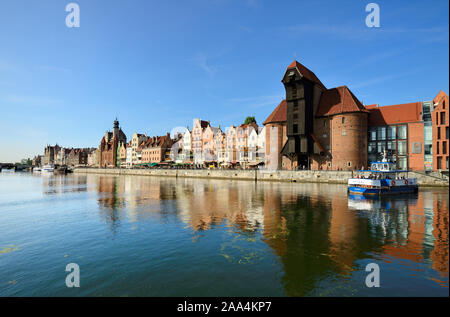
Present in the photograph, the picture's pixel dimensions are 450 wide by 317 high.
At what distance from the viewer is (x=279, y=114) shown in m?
70.2

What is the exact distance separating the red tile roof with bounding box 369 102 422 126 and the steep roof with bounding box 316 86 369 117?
4.29m

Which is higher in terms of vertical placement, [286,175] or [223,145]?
[223,145]

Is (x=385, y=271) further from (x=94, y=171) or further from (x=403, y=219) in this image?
(x=94, y=171)

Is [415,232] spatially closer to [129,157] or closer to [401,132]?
[401,132]

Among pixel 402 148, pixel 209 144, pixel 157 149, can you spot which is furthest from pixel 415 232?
pixel 157 149

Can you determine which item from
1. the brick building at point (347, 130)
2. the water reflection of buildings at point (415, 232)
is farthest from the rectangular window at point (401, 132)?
the water reflection of buildings at point (415, 232)

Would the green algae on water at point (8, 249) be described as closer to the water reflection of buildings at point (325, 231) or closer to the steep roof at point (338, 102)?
the water reflection of buildings at point (325, 231)

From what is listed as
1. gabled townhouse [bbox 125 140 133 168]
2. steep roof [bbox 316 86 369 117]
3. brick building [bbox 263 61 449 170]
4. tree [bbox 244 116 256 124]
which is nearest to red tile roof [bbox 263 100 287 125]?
brick building [bbox 263 61 449 170]

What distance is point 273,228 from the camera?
52.8 ft

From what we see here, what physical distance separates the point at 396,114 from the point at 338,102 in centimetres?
1309

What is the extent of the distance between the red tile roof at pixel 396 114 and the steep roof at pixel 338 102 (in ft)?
14.1

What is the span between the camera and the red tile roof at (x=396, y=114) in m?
56.1

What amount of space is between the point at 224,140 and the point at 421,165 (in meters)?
55.9

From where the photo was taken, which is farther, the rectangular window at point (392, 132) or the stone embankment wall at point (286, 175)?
the rectangular window at point (392, 132)
